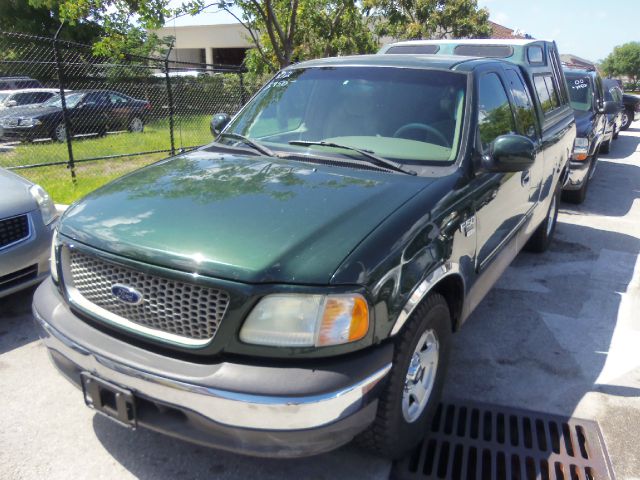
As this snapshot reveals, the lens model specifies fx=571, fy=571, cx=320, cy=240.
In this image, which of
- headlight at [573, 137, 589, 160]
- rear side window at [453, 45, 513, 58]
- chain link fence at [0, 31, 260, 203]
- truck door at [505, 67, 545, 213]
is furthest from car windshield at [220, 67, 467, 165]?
chain link fence at [0, 31, 260, 203]

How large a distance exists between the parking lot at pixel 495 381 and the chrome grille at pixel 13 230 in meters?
0.63

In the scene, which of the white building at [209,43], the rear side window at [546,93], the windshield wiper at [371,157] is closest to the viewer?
the windshield wiper at [371,157]

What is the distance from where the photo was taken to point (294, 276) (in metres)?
2.13

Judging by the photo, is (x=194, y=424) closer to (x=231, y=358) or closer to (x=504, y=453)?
(x=231, y=358)

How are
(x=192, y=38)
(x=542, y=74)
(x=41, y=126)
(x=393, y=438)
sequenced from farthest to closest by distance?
(x=192, y=38)
(x=41, y=126)
(x=542, y=74)
(x=393, y=438)

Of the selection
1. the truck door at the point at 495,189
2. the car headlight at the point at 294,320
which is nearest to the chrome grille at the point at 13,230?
the car headlight at the point at 294,320

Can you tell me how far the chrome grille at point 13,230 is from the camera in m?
3.98

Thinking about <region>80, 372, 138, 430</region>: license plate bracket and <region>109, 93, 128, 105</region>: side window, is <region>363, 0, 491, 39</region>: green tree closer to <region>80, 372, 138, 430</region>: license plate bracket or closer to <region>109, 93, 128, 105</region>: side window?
<region>109, 93, 128, 105</region>: side window

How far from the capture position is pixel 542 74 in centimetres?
567

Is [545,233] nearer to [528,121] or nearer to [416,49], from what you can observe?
[528,121]

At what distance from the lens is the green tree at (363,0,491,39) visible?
17.0 m

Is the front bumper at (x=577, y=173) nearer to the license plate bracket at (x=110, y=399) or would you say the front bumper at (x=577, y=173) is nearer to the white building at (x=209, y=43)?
the license plate bracket at (x=110, y=399)

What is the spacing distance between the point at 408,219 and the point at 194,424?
1208mm

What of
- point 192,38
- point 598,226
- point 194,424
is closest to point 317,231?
point 194,424
